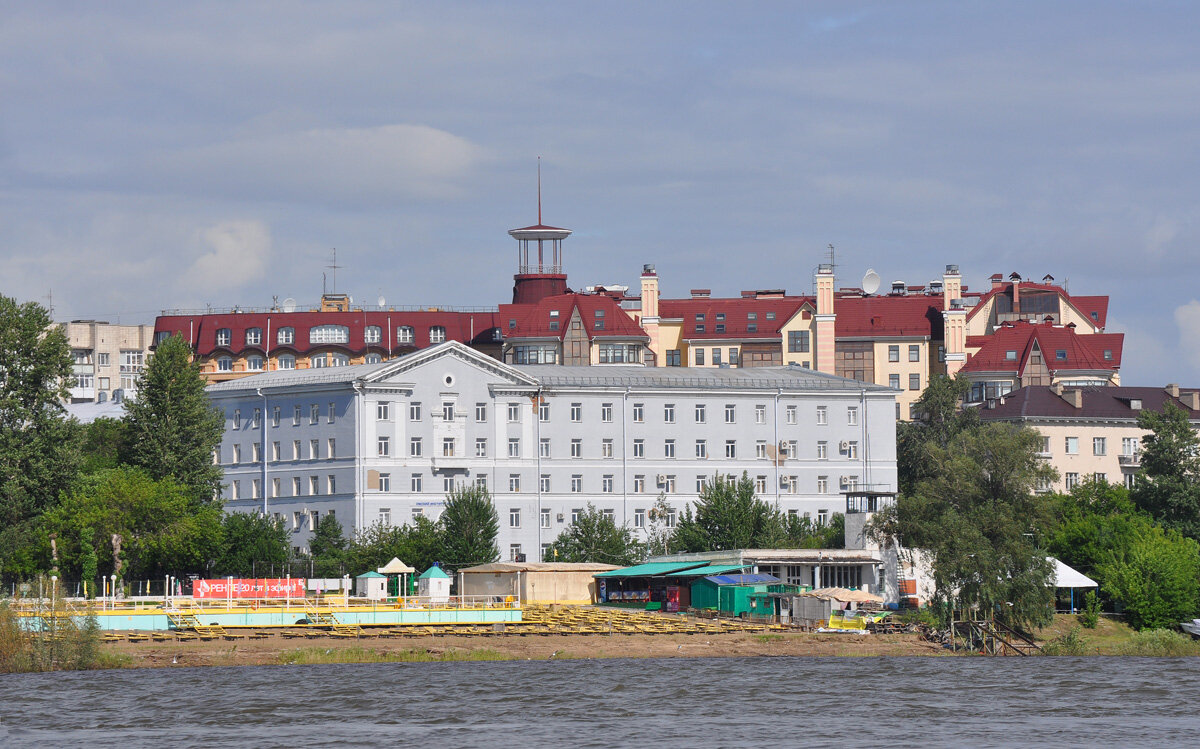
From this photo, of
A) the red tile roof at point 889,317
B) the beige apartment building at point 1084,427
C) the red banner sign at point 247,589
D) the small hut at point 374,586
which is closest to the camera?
the red banner sign at point 247,589

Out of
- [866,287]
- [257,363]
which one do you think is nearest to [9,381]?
[257,363]

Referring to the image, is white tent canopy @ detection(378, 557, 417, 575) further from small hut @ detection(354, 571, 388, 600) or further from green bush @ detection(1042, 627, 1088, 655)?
green bush @ detection(1042, 627, 1088, 655)

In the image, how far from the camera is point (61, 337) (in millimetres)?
120938

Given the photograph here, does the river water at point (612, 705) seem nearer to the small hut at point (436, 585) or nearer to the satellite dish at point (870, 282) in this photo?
the small hut at point (436, 585)

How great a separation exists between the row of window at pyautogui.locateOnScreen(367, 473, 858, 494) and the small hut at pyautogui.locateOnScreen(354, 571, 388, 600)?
1795 cm

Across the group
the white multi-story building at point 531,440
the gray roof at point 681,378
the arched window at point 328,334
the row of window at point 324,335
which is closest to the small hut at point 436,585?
the white multi-story building at point 531,440

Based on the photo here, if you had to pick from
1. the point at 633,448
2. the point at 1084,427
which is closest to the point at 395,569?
the point at 633,448

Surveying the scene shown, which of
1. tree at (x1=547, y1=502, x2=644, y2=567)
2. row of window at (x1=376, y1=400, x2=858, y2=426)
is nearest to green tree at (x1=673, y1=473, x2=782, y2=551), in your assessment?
tree at (x1=547, y1=502, x2=644, y2=567)

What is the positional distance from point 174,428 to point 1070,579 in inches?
2256

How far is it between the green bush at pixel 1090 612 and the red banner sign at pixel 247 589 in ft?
140

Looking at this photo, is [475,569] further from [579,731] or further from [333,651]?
[579,731]

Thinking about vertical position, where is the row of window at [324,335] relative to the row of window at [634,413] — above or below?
above

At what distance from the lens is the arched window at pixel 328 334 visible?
192375 mm

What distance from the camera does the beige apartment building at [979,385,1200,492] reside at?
155 metres
